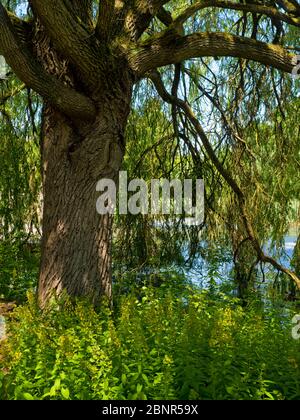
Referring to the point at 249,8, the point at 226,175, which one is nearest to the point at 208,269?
the point at 226,175

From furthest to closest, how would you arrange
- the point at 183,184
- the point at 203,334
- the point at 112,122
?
the point at 183,184
the point at 112,122
the point at 203,334

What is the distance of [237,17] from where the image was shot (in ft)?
19.9

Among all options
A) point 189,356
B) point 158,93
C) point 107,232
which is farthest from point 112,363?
point 158,93

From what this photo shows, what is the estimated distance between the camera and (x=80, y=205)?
3801mm

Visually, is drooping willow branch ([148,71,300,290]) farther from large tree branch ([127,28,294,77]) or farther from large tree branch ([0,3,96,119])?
large tree branch ([0,3,96,119])

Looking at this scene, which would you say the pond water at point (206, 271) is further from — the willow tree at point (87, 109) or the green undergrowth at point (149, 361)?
the green undergrowth at point (149, 361)

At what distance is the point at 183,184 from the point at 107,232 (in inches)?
69.1

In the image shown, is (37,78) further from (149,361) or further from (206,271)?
(206,271)

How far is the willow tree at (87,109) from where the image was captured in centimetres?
369

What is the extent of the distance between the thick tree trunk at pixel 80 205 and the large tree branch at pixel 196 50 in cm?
24

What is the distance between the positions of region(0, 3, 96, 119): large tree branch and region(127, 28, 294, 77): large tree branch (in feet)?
1.72

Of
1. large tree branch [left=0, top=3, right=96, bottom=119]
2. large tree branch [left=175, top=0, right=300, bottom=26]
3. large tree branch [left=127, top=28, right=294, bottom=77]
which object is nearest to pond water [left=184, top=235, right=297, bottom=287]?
large tree branch [left=127, top=28, right=294, bottom=77]

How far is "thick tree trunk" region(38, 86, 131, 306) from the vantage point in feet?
12.4
